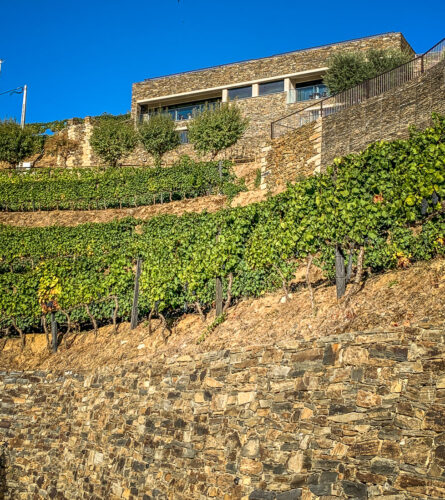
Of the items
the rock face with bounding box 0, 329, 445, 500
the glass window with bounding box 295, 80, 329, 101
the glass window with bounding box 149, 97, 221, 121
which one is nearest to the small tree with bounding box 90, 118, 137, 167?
the glass window with bounding box 149, 97, 221, 121

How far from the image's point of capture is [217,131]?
32.8 metres

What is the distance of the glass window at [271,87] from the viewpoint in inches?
1492

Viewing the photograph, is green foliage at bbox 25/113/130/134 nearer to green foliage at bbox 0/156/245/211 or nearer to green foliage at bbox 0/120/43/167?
green foliage at bbox 0/120/43/167

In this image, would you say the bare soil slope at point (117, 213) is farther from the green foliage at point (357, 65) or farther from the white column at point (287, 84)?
the white column at point (287, 84)

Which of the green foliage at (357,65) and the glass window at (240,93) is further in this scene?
the glass window at (240,93)

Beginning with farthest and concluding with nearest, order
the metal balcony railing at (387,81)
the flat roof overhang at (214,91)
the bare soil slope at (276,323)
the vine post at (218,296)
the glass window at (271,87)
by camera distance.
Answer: the glass window at (271,87)
the flat roof overhang at (214,91)
the metal balcony railing at (387,81)
the vine post at (218,296)
the bare soil slope at (276,323)

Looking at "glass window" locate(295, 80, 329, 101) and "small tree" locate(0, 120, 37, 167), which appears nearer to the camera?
"glass window" locate(295, 80, 329, 101)

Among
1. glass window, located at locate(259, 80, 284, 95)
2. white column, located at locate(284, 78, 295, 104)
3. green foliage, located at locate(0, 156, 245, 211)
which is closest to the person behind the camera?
green foliage, located at locate(0, 156, 245, 211)

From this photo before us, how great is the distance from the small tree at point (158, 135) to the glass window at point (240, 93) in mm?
4798

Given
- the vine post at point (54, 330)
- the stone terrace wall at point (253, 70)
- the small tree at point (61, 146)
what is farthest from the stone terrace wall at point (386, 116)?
the small tree at point (61, 146)

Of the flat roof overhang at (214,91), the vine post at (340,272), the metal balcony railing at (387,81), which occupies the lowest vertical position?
the vine post at (340,272)

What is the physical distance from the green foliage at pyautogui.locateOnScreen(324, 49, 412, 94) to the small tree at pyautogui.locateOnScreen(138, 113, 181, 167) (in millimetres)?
9049

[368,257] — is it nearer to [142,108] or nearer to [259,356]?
[259,356]

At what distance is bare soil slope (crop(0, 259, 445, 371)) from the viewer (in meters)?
9.32
